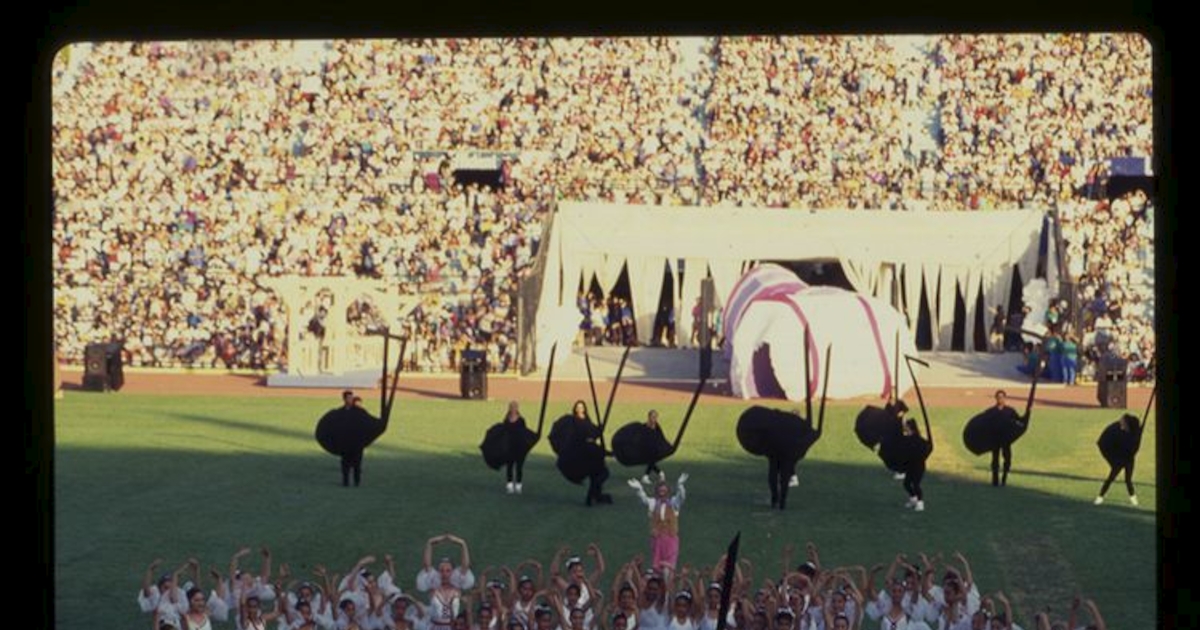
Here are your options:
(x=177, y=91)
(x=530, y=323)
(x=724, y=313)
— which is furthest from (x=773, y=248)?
(x=177, y=91)

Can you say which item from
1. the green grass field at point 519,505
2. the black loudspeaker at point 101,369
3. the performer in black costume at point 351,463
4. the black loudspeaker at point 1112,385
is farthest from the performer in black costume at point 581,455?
the black loudspeaker at point 101,369

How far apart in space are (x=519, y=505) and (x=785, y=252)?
25.6 ft

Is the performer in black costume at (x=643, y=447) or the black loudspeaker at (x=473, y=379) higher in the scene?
the black loudspeaker at (x=473, y=379)

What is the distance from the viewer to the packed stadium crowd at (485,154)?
904 inches

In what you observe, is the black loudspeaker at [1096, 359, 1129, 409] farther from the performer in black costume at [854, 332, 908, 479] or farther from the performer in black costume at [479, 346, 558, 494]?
the performer in black costume at [479, 346, 558, 494]

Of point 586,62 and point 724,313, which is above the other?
point 586,62

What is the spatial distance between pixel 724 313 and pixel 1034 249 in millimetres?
3705

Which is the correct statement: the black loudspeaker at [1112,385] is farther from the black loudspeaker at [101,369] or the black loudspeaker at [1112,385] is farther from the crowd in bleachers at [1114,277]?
the black loudspeaker at [101,369]

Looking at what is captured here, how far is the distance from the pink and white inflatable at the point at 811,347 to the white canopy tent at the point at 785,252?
126 cm

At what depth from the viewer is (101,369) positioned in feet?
68.6

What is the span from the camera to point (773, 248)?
2277cm

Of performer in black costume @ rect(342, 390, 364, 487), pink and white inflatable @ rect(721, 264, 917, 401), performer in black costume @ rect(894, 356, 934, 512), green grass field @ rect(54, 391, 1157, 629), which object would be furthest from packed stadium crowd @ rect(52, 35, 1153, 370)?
performer in black costume @ rect(894, 356, 934, 512)

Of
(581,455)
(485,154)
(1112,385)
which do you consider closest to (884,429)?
(581,455)

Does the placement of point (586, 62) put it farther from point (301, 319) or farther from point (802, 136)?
point (301, 319)
